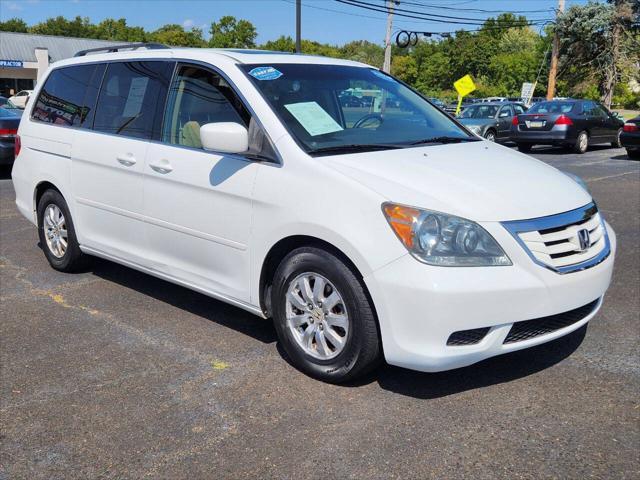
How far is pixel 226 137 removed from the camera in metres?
3.73

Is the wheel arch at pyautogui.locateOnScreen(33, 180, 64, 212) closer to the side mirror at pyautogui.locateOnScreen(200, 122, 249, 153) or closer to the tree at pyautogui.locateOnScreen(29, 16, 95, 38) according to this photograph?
the side mirror at pyautogui.locateOnScreen(200, 122, 249, 153)

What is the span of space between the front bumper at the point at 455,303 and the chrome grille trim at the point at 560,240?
49 millimetres

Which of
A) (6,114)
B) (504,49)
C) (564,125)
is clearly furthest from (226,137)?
(504,49)

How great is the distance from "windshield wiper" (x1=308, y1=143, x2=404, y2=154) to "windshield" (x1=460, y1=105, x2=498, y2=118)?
18189mm

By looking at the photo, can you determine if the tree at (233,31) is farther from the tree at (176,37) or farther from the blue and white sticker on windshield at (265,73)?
the blue and white sticker on windshield at (265,73)

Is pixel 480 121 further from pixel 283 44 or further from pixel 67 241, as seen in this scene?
pixel 283 44

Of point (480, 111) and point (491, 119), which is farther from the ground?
point (480, 111)

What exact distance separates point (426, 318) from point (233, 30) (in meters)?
110

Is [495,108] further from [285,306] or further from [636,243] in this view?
[285,306]

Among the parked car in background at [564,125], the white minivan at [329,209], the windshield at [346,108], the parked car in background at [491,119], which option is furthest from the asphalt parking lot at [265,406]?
the parked car in background at [491,119]

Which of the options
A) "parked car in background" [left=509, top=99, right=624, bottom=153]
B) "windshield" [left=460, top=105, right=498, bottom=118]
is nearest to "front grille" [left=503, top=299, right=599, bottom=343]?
"parked car in background" [left=509, top=99, right=624, bottom=153]

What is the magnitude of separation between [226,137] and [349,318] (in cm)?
124

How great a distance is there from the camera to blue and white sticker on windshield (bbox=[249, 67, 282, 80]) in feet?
13.5

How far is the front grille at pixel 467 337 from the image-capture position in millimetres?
3197
